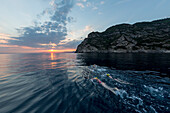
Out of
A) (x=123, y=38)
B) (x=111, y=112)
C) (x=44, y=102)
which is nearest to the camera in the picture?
(x=111, y=112)

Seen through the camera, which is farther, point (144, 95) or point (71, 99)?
point (144, 95)

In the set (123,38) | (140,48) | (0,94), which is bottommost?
(0,94)

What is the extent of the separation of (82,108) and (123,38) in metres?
213

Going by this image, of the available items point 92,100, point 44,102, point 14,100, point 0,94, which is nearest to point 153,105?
point 92,100

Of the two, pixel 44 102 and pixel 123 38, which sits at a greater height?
pixel 123 38

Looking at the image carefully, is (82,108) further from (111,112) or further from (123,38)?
(123,38)

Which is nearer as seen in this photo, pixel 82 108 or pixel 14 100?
pixel 82 108

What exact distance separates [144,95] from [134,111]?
152 inches

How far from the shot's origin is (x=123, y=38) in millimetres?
182875

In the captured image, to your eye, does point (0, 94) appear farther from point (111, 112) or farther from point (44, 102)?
point (111, 112)

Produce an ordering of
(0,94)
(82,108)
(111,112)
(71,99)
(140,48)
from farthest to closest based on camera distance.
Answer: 1. (140,48)
2. (0,94)
3. (71,99)
4. (82,108)
5. (111,112)

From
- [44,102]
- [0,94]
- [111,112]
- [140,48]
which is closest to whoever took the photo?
[111,112]

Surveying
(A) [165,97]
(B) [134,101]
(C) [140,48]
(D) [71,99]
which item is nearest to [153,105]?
(B) [134,101]

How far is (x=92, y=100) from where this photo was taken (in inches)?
301
